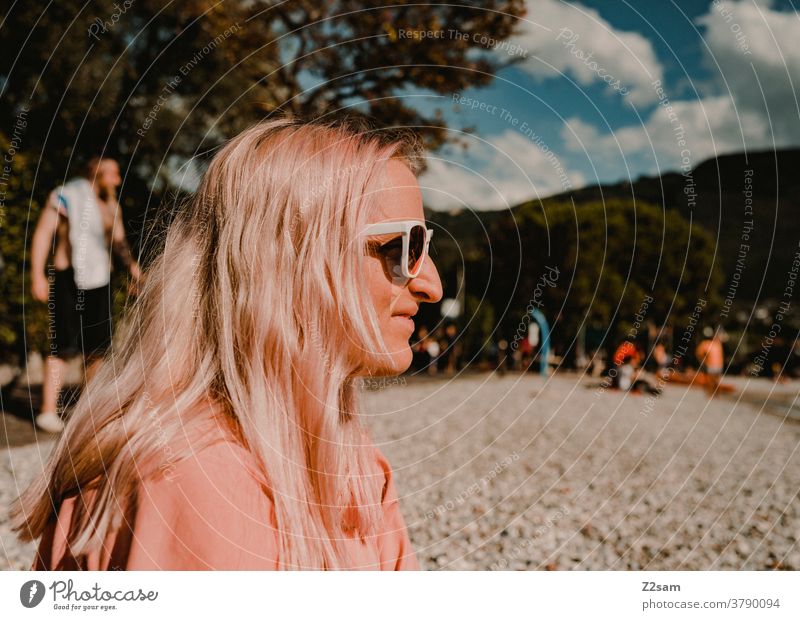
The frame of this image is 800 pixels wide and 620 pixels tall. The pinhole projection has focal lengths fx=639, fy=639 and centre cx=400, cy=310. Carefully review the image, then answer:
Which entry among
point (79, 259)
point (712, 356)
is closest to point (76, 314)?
point (79, 259)

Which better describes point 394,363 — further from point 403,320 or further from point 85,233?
point 85,233

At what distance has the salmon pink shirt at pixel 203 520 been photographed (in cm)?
91

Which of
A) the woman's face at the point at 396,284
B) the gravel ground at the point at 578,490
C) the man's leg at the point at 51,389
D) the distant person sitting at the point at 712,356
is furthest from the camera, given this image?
the distant person sitting at the point at 712,356

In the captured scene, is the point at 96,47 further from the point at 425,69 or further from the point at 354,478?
the point at 354,478

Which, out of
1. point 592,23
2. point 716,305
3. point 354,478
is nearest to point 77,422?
point 354,478

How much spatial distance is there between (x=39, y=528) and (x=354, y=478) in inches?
24.5

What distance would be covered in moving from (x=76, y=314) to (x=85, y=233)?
643mm

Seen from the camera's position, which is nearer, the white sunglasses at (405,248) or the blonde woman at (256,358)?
the blonde woman at (256,358)

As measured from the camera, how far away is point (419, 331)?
27.5ft

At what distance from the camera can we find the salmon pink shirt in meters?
0.91

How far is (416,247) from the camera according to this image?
53.0 inches

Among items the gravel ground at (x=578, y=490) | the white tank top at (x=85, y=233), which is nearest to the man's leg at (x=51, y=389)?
the gravel ground at (x=578, y=490)

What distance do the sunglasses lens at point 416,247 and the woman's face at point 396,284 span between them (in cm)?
2

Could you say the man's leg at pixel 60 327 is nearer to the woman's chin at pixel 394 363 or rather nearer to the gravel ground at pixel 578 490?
the gravel ground at pixel 578 490
